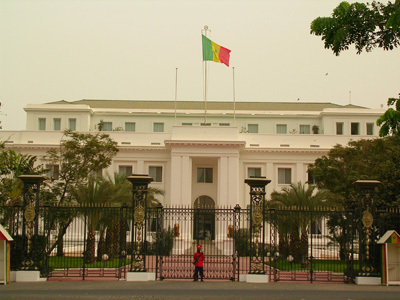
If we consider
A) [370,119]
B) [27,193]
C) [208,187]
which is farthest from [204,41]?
[27,193]

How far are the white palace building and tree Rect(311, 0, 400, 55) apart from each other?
3252 centimetres

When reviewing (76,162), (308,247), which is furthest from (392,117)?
(76,162)

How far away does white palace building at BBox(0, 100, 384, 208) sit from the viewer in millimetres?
45781

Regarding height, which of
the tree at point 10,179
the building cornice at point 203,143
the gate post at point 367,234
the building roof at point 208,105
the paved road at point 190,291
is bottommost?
the paved road at point 190,291

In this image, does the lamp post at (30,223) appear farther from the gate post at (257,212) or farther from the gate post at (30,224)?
the gate post at (257,212)

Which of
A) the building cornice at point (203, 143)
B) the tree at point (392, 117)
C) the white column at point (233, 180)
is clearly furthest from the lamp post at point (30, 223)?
the white column at point (233, 180)

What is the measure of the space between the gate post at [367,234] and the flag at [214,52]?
85.9ft

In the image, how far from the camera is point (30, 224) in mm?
19297

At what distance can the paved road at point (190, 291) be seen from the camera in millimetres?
15812

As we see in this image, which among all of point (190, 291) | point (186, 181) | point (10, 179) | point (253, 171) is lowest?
point (190, 291)

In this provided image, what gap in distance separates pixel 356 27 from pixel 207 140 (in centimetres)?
3426

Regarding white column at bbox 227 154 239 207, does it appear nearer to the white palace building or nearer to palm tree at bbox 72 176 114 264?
the white palace building

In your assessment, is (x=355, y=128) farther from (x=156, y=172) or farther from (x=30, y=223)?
(x=30, y=223)

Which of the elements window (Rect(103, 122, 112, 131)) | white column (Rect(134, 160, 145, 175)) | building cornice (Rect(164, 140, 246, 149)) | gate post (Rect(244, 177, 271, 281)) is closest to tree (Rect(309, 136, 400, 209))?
gate post (Rect(244, 177, 271, 281))
